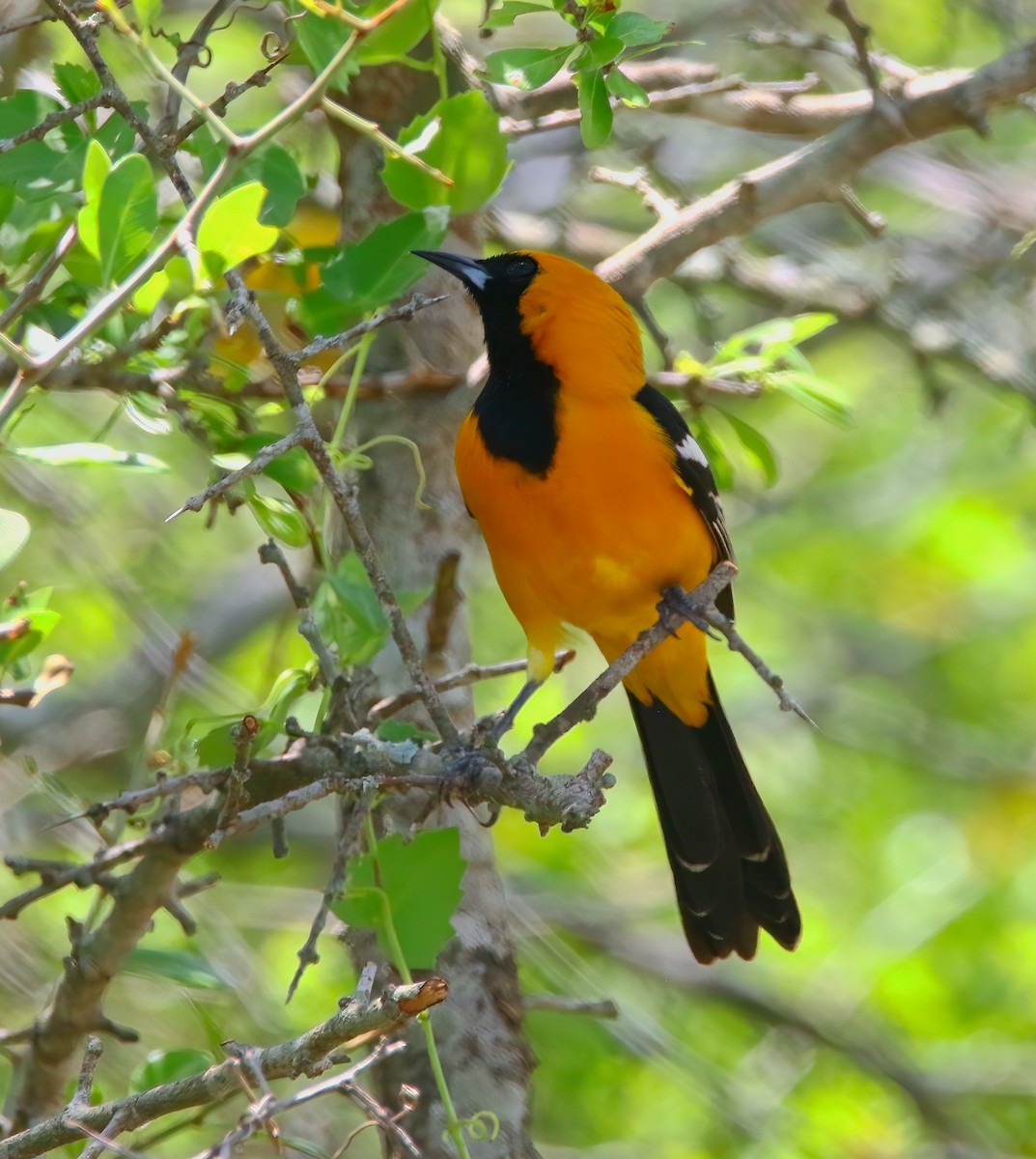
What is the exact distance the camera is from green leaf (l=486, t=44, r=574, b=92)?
7.97ft

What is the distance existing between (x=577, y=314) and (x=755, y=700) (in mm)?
3534

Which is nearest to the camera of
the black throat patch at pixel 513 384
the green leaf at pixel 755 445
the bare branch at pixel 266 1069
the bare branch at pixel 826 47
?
the bare branch at pixel 266 1069

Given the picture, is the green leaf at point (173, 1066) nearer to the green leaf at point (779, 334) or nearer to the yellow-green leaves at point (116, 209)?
the yellow-green leaves at point (116, 209)

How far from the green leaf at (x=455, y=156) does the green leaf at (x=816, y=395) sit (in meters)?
0.80

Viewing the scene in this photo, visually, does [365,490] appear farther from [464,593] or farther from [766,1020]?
[766,1020]

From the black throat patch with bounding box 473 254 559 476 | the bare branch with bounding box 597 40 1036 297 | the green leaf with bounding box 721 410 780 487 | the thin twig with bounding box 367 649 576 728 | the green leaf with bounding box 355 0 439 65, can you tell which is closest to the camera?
the green leaf with bounding box 355 0 439 65

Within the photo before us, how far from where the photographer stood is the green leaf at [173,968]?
105 inches

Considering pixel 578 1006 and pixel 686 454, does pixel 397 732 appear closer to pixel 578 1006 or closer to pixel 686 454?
pixel 578 1006

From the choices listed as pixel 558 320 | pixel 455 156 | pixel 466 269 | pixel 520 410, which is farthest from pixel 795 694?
pixel 455 156

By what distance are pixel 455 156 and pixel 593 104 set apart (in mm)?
373

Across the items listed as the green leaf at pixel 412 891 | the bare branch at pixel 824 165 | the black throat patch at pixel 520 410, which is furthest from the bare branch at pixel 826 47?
the green leaf at pixel 412 891

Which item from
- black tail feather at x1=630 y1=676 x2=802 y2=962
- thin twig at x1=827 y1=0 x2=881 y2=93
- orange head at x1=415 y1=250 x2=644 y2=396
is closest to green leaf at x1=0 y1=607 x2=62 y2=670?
orange head at x1=415 y1=250 x2=644 y2=396

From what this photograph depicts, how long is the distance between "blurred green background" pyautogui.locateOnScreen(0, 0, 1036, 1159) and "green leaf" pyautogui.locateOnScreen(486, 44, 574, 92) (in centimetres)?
150

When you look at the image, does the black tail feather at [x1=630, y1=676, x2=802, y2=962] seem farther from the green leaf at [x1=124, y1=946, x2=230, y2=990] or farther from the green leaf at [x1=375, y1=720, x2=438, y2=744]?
the green leaf at [x1=124, y1=946, x2=230, y2=990]
